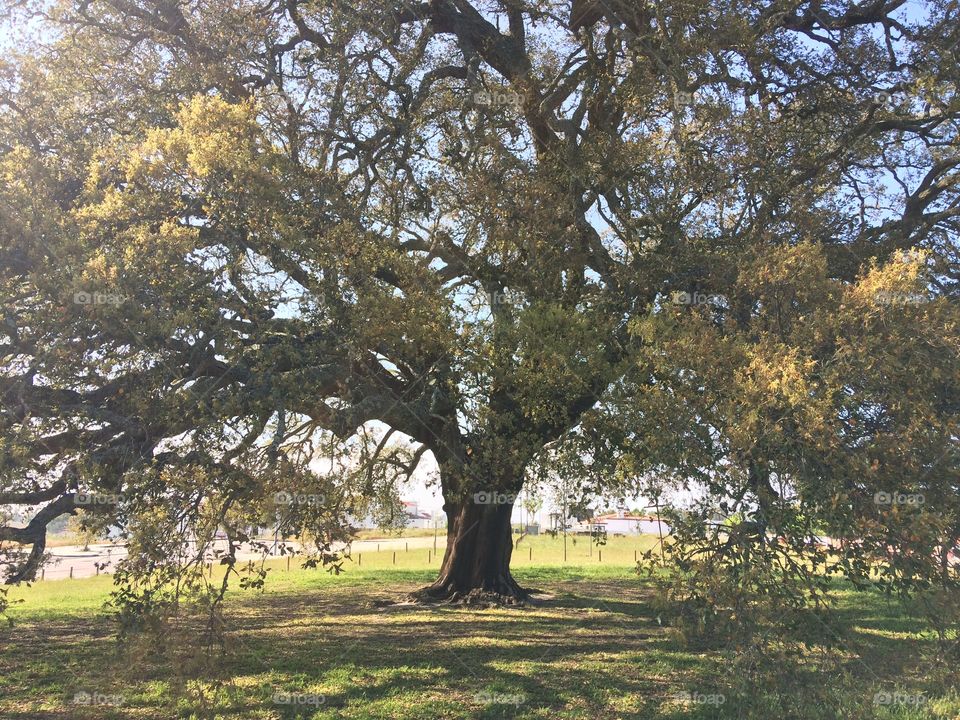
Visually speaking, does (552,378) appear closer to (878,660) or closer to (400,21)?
(878,660)

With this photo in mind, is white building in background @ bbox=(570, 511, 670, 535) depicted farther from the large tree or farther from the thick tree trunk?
the thick tree trunk

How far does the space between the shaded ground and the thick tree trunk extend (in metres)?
0.85

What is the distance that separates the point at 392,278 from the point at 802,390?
539 cm

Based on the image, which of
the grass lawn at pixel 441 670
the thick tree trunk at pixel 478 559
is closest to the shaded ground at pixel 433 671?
the grass lawn at pixel 441 670

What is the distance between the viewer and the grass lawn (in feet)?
21.5

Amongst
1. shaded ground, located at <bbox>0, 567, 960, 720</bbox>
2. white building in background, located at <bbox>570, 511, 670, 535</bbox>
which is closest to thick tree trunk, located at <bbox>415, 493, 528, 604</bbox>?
shaded ground, located at <bbox>0, 567, 960, 720</bbox>

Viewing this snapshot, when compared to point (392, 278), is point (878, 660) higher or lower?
lower

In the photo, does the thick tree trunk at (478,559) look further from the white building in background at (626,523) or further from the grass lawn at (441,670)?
the white building in background at (626,523)

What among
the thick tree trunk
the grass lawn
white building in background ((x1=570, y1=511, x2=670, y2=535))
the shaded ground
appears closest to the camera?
the grass lawn

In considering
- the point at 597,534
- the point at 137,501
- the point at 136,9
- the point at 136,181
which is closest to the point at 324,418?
the point at 137,501

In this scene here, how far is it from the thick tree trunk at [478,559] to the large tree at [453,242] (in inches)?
125

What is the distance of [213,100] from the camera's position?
8.22 meters

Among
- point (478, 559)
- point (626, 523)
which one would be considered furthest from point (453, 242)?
point (478, 559)

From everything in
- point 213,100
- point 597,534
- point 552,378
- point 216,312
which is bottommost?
point 597,534
